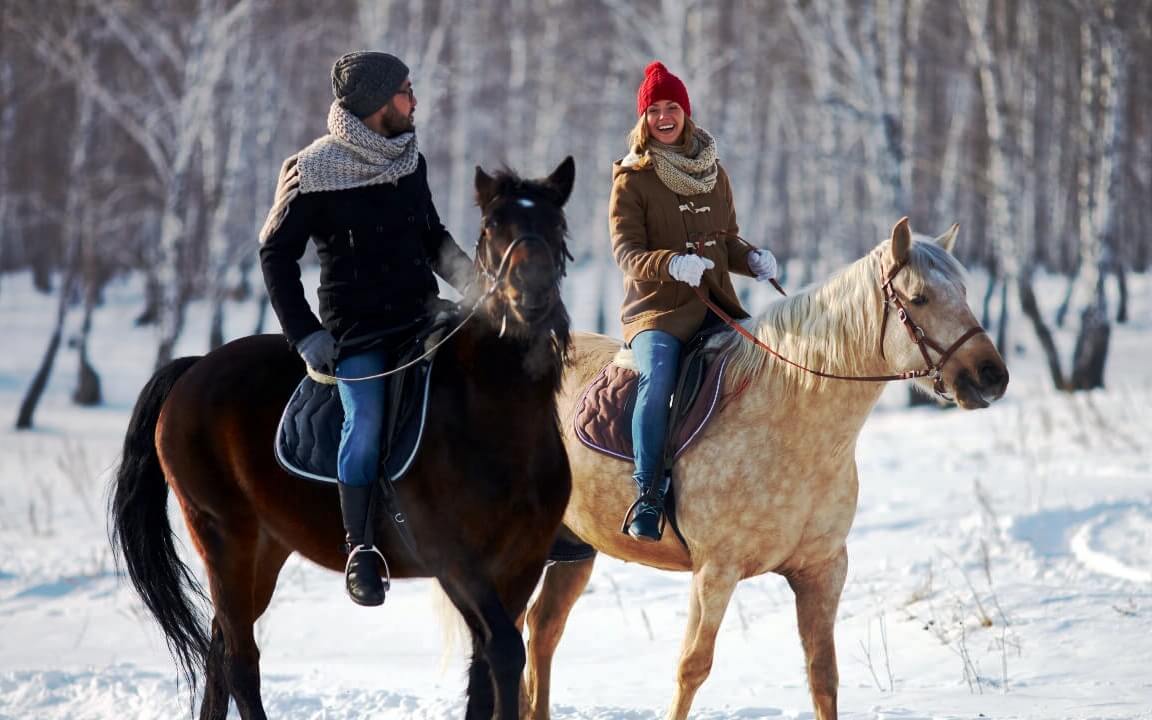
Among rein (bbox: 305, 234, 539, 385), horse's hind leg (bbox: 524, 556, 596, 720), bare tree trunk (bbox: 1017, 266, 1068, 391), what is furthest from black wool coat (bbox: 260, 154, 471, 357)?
bare tree trunk (bbox: 1017, 266, 1068, 391)

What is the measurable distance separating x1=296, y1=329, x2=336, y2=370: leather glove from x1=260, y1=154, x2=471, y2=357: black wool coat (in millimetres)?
42

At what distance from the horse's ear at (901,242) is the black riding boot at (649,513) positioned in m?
1.27

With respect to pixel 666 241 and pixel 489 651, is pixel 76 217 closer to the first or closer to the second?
pixel 666 241

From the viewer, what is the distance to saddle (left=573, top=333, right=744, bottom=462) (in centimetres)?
464

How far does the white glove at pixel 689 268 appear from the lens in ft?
14.3

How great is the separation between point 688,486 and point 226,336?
2267cm

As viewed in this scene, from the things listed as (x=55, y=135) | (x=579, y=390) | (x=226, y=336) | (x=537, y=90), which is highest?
(x=537, y=90)

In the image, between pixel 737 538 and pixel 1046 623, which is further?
pixel 1046 623

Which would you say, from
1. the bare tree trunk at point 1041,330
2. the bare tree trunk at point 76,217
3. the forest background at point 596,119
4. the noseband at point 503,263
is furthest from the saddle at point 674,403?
the bare tree trunk at point 76,217

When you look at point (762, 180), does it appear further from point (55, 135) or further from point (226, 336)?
point (55, 135)

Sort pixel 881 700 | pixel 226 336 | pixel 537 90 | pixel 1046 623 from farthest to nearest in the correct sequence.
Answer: pixel 537 90
pixel 226 336
pixel 1046 623
pixel 881 700

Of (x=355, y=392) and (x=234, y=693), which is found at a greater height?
(x=355, y=392)

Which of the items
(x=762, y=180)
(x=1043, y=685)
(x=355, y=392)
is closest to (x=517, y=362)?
(x=355, y=392)

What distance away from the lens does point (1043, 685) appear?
5.16 m
